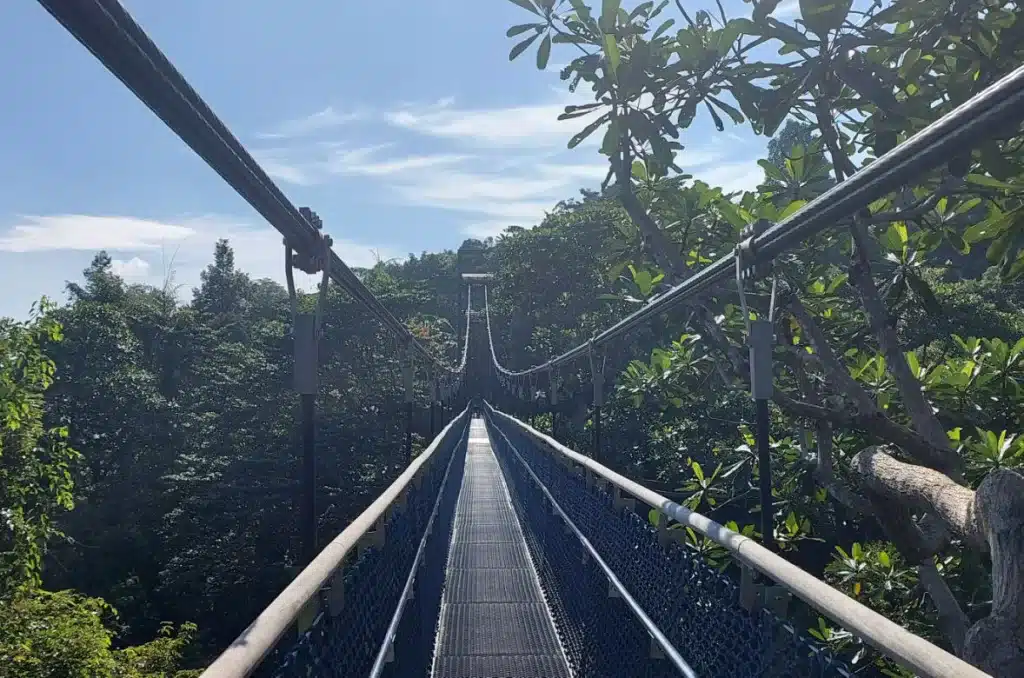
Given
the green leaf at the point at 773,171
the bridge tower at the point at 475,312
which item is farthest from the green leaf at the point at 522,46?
the bridge tower at the point at 475,312

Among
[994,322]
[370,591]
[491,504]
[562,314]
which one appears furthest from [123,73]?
[562,314]

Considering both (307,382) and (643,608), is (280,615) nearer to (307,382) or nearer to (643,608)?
(307,382)

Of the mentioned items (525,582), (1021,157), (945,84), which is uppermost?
(945,84)

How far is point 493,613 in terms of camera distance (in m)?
3.46

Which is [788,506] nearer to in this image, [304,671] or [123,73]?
[304,671]

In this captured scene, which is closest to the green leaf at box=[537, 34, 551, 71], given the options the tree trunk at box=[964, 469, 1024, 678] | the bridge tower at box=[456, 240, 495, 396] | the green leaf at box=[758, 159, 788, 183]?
the green leaf at box=[758, 159, 788, 183]

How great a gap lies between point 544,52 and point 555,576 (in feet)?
6.86

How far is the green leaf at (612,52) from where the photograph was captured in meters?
2.95

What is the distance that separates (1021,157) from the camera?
238 cm

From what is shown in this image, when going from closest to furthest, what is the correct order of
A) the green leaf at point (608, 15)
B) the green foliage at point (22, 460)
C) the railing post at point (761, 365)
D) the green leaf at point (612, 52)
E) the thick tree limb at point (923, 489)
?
the thick tree limb at point (923, 489), the railing post at point (761, 365), the green leaf at point (612, 52), the green leaf at point (608, 15), the green foliage at point (22, 460)

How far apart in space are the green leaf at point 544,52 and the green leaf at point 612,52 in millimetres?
292

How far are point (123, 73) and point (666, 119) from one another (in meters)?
2.38

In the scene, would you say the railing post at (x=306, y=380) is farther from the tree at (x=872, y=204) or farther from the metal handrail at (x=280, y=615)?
the tree at (x=872, y=204)

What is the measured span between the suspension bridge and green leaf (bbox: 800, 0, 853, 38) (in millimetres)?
835
